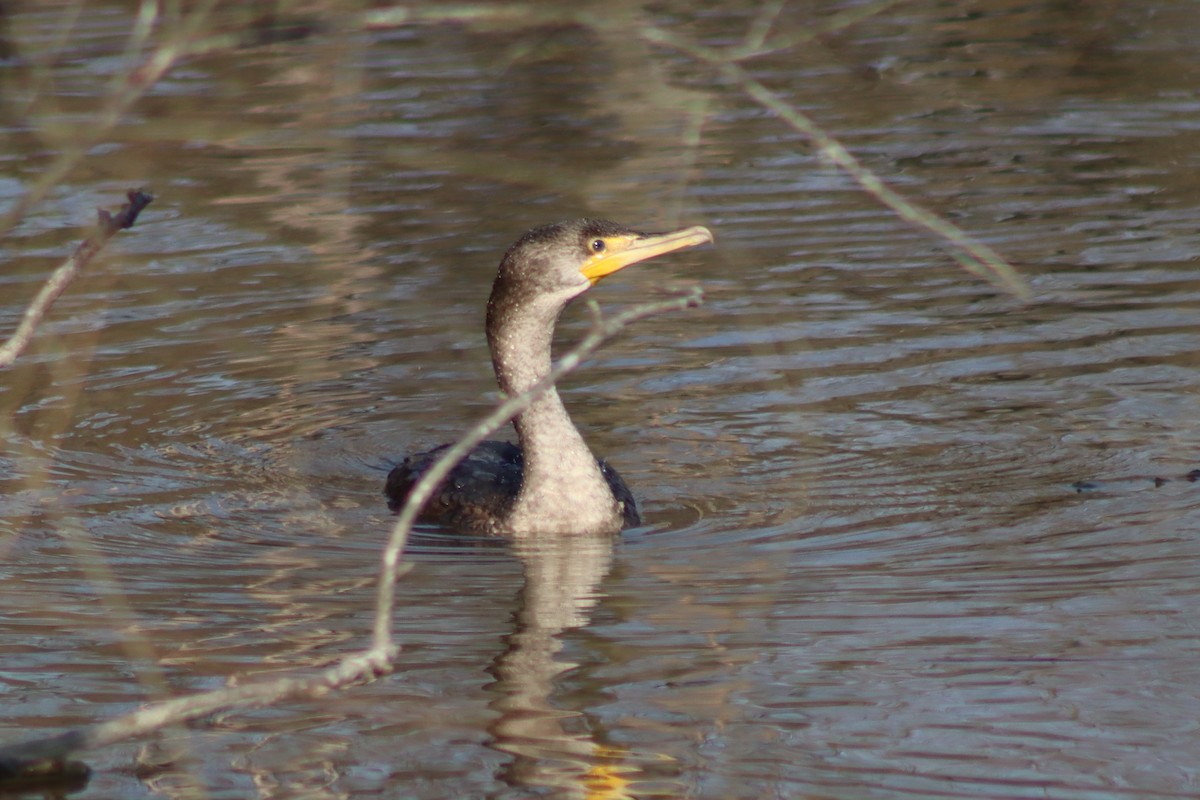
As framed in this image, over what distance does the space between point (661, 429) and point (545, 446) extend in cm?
134

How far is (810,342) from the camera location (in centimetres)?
926

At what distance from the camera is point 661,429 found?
8500mm

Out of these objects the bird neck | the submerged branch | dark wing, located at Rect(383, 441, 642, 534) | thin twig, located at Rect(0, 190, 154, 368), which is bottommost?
dark wing, located at Rect(383, 441, 642, 534)

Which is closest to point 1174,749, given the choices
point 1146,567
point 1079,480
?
point 1146,567

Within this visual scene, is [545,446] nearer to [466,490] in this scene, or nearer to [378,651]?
[466,490]

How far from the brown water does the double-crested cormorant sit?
215 millimetres

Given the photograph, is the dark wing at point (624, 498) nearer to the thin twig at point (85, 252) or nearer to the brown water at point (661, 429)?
the brown water at point (661, 429)

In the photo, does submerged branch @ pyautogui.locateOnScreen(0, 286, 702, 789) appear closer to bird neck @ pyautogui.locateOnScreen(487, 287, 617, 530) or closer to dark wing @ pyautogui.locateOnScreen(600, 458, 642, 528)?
bird neck @ pyautogui.locateOnScreen(487, 287, 617, 530)

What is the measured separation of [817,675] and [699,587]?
1.00 metres

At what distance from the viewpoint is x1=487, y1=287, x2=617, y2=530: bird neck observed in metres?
7.18

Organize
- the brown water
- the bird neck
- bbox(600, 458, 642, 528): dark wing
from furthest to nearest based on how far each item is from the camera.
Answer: bbox(600, 458, 642, 528): dark wing < the bird neck < the brown water

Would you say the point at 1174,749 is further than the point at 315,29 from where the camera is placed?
Yes

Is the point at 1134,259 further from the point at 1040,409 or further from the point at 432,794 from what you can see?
the point at 432,794

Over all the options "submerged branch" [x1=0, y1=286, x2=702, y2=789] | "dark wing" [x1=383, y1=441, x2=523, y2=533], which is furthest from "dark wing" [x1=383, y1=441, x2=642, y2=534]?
"submerged branch" [x1=0, y1=286, x2=702, y2=789]
